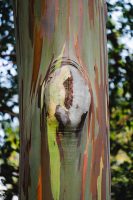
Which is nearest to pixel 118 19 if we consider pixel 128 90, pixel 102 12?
pixel 128 90

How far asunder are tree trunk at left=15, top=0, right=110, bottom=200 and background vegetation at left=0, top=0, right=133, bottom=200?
50.1 inches

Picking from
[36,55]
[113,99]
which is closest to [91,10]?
[36,55]

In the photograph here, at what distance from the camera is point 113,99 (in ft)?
11.1

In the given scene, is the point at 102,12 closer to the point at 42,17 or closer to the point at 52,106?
the point at 42,17

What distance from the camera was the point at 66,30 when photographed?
1193 millimetres

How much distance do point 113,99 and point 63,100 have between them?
2.32 m

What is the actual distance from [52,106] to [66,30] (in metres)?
0.23

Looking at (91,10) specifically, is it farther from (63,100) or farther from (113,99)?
(113,99)

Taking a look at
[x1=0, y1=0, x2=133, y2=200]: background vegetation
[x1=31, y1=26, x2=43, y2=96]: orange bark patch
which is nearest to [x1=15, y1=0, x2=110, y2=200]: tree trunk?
[x1=31, y1=26, x2=43, y2=96]: orange bark patch

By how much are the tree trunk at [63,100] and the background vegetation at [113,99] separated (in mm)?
1274

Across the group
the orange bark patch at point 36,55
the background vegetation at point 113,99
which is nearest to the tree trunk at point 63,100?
the orange bark patch at point 36,55

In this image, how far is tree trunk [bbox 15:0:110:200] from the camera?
112cm

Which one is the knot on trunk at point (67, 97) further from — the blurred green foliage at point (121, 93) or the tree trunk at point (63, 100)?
the blurred green foliage at point (121, 93)

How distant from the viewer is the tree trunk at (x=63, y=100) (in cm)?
112
